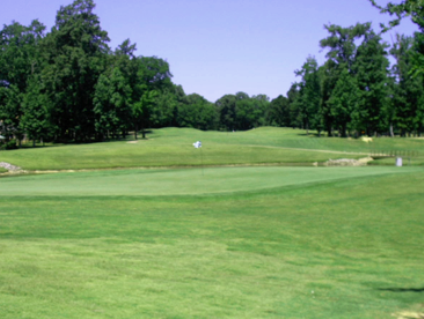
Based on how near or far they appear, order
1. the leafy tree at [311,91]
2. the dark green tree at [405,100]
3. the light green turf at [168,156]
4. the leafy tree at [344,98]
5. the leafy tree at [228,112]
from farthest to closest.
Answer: the leafy tree at [228,112] < the leafy tree at [311,91] < the dark green tree at [405,100] < the leafy tree at [344,98] < the light green turf at [168,156]

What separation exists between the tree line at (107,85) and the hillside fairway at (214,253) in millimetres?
59631

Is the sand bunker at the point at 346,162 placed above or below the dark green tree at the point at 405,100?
below

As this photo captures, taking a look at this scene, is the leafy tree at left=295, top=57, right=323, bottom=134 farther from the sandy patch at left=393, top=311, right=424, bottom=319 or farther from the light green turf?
the sandy patch at left=393, top=311, right=424, bottom=319

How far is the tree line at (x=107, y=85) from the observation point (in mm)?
81688

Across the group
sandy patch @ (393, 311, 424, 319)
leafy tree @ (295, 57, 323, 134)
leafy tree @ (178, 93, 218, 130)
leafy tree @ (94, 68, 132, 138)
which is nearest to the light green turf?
leafy tree @ (94, 68, 132, 138)

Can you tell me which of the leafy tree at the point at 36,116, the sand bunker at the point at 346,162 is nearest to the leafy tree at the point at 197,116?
the leafy tree at the point at 36,116

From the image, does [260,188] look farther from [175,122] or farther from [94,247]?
[175,122]

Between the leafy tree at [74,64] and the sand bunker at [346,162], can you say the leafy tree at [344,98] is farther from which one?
the leafy tree at [74,64]

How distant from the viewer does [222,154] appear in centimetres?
6394

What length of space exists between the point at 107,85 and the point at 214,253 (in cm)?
7442

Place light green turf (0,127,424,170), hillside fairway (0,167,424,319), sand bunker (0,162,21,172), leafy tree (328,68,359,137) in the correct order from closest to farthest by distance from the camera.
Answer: hillside fairway (0,167,424,319)
sand bunker (0,162,21,172)
light green turf (0,127,424,170)
leafy tree (328,68,359,137)

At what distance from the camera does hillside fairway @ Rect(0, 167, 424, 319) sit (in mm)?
7941

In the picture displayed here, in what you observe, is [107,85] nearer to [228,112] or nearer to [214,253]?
[214,253]

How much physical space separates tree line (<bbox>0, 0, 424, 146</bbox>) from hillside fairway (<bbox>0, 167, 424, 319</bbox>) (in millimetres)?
59631
